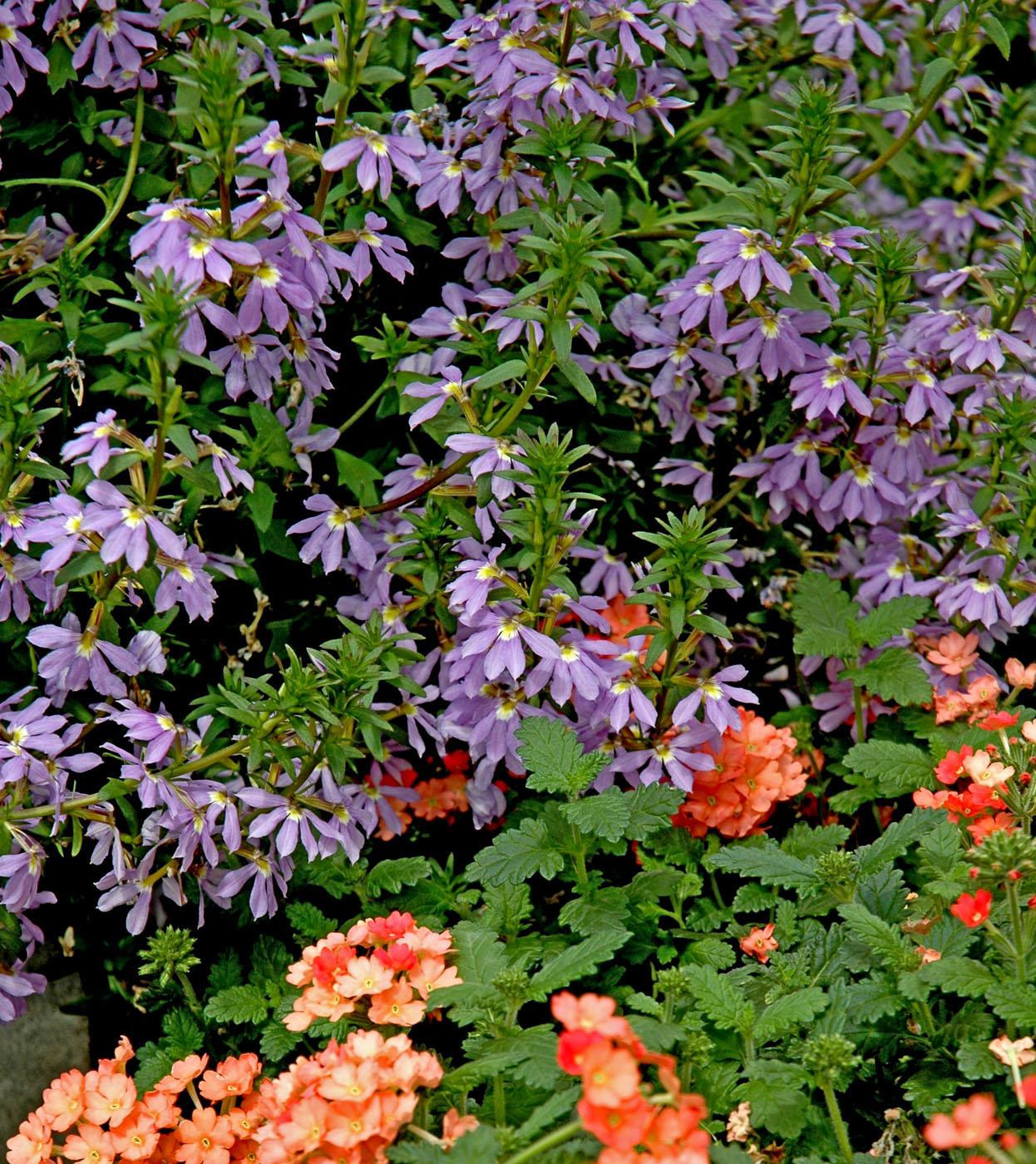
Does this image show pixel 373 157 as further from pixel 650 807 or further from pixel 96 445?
pixel 650 807

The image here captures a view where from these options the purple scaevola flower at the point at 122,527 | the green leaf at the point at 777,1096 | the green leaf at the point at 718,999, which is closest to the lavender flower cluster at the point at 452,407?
the purple scaevola flower at the point at 122,527

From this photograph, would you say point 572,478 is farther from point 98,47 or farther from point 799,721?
point 98,47

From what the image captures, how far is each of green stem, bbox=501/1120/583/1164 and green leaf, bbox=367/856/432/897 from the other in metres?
0.52

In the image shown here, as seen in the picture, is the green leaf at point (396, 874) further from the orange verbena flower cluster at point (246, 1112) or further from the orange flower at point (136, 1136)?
the orange flower at point (136, 1136)

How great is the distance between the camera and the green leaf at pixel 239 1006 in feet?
5.80

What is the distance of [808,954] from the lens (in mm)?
1702

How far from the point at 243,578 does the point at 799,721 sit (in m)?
0.91

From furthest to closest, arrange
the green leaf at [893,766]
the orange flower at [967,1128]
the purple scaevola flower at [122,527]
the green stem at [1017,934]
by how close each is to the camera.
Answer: the green leaf at [893,766] < the purple scaevola flower at [122,527] < the green stem at [1017,934] < the orange flower at [967,1128]

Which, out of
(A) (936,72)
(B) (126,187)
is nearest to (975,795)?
(A) (936,72)

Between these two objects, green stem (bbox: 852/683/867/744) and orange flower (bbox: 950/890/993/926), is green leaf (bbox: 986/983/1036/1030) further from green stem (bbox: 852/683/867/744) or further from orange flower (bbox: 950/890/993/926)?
green stem (bbox: 852/683/867/744)

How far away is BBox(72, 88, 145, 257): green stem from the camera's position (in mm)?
1961

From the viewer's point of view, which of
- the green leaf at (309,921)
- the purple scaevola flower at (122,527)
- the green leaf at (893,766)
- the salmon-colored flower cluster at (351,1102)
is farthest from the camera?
the green leaf at (893,766)

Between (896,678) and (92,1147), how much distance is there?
1.28 meters

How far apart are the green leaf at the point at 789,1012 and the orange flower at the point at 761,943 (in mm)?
193
